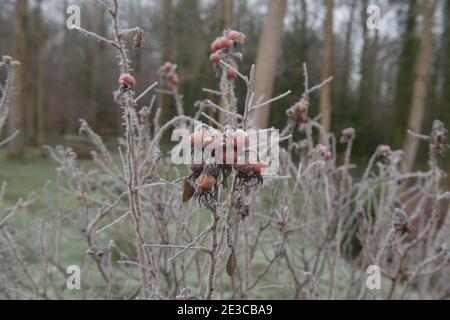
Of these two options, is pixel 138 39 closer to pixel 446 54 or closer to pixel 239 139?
pixel 239 139

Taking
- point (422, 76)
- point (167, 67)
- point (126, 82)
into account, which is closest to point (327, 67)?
point (422, 76)

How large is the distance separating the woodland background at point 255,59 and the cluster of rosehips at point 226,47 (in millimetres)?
7372

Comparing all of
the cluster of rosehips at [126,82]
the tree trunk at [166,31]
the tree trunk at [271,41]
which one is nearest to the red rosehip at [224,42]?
the cluster of rosehips at [126,82]

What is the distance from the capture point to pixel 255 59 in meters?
11.5

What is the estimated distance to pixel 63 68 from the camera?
17.0 m

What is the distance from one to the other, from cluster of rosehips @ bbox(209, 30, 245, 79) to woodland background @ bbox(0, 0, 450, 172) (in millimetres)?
7372

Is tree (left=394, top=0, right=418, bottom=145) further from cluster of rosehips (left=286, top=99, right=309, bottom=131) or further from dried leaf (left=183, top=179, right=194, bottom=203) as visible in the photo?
dried leaf (left=183, top=179, right=194, bottom=203)

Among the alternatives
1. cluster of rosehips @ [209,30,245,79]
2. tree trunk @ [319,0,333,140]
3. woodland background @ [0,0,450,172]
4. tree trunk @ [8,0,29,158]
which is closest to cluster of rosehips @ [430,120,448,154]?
cluster of rosehips @ [209,30,245,79]

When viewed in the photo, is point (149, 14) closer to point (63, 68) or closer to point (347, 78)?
point (63, 68)

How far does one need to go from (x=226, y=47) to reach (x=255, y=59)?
32.0ft
